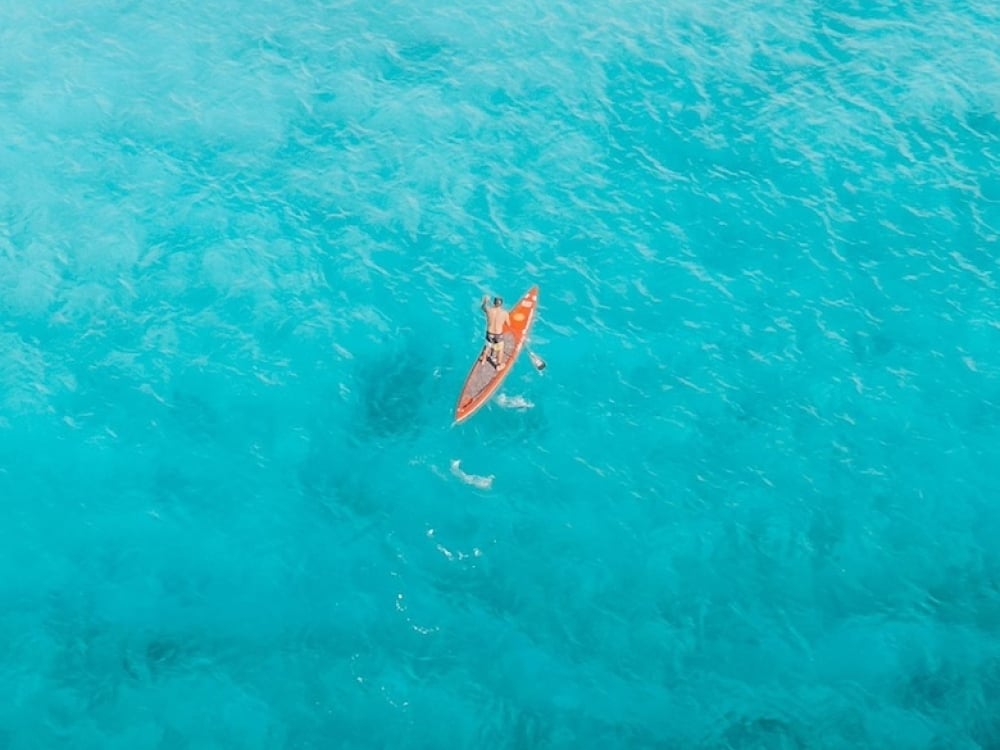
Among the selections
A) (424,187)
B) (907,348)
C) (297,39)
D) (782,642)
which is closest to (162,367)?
(424,187)

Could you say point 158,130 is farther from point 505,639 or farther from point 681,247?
point 505,639

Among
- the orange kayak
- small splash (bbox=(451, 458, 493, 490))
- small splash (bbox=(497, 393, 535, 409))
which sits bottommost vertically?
small splash (bbox=(451, 458, 493, 490))

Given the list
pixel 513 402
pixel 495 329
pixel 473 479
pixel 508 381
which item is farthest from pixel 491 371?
pixel 473 479

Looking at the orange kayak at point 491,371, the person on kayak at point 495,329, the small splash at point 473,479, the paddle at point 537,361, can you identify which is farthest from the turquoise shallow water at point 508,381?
the person on kayak at point 495,329

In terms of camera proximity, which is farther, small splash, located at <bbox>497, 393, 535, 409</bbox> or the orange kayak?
small splash, located at <bbox>497, 393, 535, 409</bbox>

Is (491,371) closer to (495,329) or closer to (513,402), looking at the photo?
(513,402)

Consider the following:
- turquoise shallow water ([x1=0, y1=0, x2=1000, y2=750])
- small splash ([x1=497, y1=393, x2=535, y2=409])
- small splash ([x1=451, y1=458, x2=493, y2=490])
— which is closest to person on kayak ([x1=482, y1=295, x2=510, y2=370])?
small splash ([x1=497, y1=393, x2=535, y2=409])

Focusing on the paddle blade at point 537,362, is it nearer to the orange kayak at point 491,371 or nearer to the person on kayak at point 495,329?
the orange kayak at point 491,371

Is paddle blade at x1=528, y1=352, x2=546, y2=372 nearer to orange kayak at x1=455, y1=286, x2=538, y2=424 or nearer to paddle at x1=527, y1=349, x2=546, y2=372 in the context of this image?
paddle at x1=527, y1=349, x2=546, y2=372
